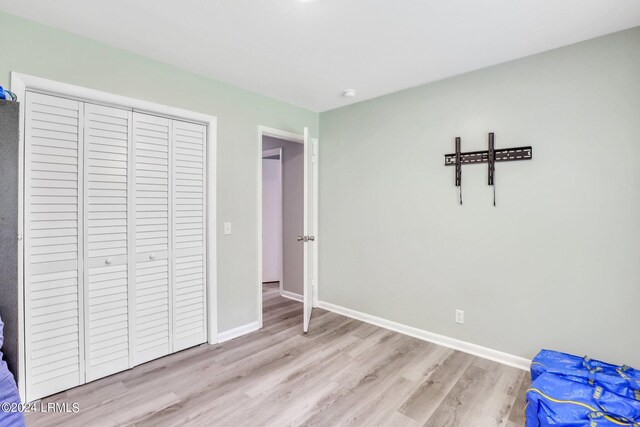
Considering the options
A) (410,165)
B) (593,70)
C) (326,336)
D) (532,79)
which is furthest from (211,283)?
(593,70)

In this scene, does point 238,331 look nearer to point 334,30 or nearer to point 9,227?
point 9,227

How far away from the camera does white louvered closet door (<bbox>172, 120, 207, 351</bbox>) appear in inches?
103

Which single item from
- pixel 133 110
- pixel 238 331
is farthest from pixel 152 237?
pixel 238 331

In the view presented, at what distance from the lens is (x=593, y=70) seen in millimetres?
2125

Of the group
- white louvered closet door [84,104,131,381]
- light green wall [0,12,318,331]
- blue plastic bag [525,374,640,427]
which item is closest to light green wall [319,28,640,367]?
blue plastic bag [525,374,640,427]

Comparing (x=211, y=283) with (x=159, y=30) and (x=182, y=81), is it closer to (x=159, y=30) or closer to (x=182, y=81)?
(x=182, y=81)

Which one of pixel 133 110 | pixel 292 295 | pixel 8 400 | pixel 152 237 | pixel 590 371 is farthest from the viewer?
pixel 292 295

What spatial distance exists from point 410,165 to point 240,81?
70.4 inches

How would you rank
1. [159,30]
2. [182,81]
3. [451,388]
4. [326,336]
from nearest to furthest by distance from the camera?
[159,30], [451,388], [182,81], [326,336]

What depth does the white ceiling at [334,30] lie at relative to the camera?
177 cm

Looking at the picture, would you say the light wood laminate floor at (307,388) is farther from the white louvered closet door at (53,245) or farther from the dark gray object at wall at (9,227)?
the dark gray object at wall at (9,227)

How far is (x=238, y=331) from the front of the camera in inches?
118

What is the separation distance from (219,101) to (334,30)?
1308mm

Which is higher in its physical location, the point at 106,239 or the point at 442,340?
the point at 106,239
